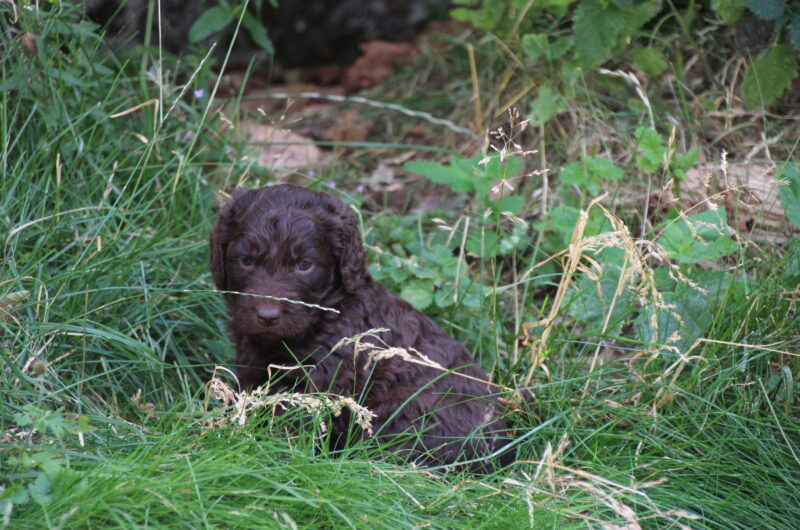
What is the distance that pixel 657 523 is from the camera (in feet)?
10.1

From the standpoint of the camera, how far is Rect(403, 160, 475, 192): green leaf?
471cm

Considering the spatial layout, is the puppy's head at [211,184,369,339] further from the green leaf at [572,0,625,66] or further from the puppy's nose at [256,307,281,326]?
the green leaf at [572,0,625,66]

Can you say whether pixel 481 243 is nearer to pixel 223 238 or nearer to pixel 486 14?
pixel 223 238

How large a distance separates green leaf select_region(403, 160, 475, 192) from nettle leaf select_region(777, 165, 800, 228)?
5.07 ft

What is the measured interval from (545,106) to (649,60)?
2.19ft

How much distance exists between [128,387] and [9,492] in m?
1.43

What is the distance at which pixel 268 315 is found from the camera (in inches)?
131

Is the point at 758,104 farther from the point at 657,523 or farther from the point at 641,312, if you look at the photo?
the point at 657,523

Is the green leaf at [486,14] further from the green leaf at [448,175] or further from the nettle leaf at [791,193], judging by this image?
the nettle leaf at [791,193]

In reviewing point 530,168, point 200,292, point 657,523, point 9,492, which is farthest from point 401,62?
point 9,492

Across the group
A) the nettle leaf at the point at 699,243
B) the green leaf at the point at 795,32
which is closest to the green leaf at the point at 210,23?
the nettle leaf at the point at 699,243

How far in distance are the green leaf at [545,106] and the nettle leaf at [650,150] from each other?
0.85 meters

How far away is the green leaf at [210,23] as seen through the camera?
5145mm

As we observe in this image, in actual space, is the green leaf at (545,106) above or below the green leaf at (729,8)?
below
